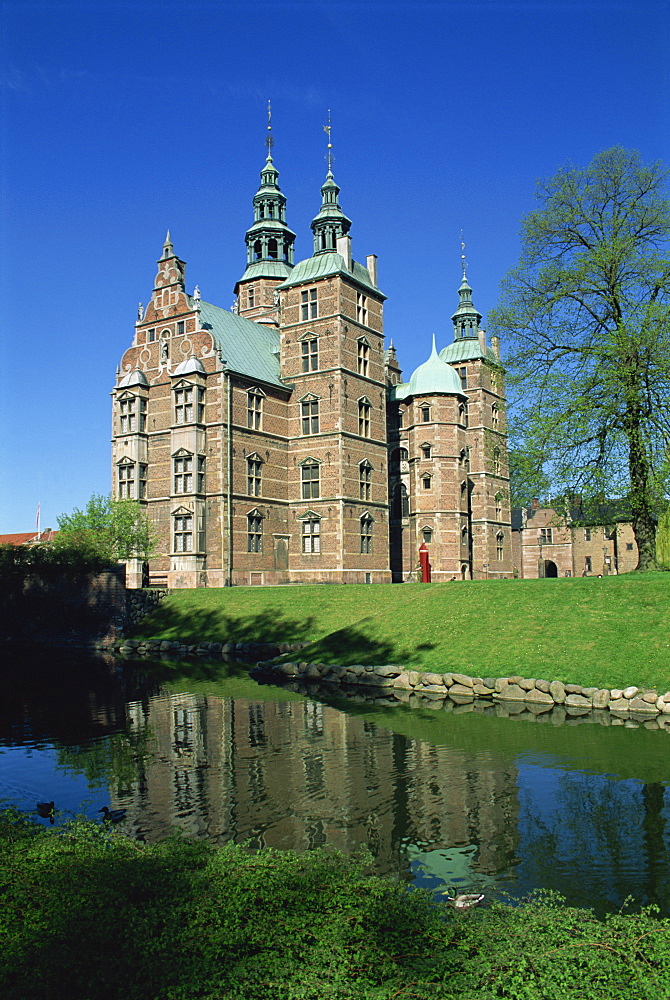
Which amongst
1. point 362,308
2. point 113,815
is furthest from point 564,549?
point 113,815

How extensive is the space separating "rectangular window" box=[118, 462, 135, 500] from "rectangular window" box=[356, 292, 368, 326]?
64.6 feet

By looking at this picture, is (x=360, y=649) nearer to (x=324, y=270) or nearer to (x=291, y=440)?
(x=291, y=440)

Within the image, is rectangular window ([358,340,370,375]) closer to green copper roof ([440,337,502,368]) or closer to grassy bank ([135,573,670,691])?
green copper roof ([440,337,502,368])

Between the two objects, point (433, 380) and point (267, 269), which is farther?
point (267, 269)

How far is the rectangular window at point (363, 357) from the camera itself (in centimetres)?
5222

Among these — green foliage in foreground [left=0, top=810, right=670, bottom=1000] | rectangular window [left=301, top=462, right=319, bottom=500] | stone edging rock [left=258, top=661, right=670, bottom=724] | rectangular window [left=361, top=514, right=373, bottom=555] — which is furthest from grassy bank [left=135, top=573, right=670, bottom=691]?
green foliage in foreground [left=0, top=810, right=670, bottom=1000]

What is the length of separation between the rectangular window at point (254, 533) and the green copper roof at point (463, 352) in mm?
27995

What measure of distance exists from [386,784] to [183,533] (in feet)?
115

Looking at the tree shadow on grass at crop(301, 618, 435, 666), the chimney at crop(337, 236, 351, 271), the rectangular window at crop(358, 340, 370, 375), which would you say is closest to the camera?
the tree shadow on grass at crop(301, 618, 435, 666)

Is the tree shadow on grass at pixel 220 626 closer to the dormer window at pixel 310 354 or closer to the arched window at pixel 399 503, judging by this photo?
the dormer window at pixel 310 354

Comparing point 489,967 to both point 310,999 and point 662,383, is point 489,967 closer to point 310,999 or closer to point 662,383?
point 310,999

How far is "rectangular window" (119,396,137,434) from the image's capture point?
165ft

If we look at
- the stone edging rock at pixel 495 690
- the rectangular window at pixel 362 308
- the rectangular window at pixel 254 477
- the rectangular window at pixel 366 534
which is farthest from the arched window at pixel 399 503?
the stone edging rock at pixel 495 690

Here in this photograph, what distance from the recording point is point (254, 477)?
4884cm
